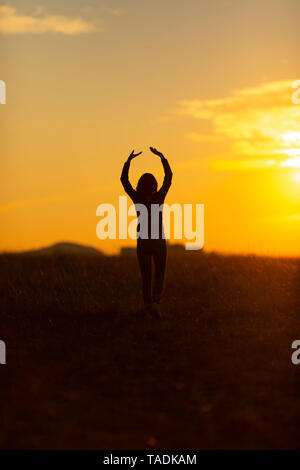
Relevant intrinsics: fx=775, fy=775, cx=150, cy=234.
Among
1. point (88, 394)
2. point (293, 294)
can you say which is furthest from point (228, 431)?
point (293, 294)

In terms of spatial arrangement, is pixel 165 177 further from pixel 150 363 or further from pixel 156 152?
pixel 150 363

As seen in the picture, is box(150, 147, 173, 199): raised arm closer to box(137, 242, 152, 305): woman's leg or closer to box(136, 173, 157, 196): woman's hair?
box(136, 173, 157, 196): woman's hair

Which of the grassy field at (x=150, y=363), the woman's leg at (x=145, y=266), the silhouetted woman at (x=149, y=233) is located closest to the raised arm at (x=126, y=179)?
the silhouetted woman at (x=149, y=233)

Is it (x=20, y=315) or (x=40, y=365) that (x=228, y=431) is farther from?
(x=20, y=315)

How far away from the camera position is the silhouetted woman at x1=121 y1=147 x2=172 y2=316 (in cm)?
1448

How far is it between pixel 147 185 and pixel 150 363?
401 centimetres

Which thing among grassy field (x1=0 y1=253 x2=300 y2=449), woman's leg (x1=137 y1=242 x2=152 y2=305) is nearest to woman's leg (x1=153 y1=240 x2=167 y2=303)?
woman's leg (x1=137 y1=242 x2=152 y2=305)

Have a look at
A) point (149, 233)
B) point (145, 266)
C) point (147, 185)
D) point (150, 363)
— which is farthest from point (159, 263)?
point (150, 363)

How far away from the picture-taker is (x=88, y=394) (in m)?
9.99

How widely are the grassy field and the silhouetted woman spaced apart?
22.6 inches

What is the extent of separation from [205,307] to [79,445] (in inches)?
341

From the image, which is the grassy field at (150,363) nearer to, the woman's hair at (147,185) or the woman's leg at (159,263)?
the woman's leg at (159,263)

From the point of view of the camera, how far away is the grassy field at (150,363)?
839 centimetres

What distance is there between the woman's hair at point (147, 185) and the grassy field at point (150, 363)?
96.0 inches
